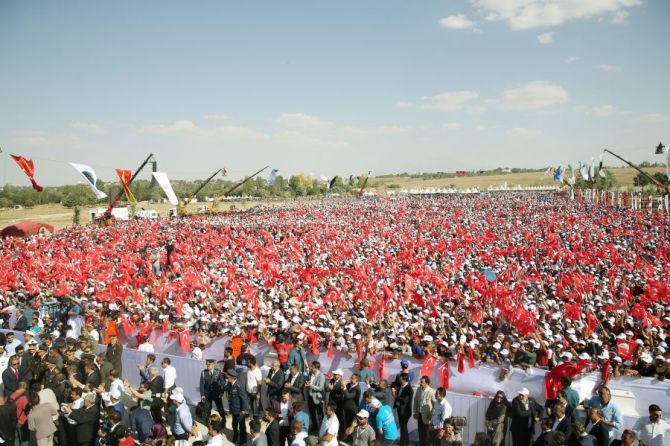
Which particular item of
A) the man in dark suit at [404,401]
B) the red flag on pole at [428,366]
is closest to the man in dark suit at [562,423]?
the man in dark suit at [404,401]

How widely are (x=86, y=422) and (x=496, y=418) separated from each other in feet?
17.2

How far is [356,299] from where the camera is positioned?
522 inches

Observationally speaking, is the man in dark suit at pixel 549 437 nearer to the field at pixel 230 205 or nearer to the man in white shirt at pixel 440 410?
the man in white shirt at pixel 440 410

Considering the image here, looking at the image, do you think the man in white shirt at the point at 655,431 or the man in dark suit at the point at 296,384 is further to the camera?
the man in dark suit at the point at 296,384

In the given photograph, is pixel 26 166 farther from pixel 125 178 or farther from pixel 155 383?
pixel 155 383

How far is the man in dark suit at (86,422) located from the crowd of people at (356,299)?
15 cm

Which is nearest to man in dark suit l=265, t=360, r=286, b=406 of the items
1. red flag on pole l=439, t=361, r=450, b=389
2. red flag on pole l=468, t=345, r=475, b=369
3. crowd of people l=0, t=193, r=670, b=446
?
crowd of people l=0, t=193, r=670, b=446

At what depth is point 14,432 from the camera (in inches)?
263

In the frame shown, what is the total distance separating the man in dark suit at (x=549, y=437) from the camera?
5125 mm

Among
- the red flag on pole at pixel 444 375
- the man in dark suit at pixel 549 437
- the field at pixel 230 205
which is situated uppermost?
the field at pixel 230 205

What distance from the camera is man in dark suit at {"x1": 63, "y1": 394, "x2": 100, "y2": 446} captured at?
20.4ft

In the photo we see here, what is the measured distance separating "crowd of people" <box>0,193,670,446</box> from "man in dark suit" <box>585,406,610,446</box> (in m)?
1.54

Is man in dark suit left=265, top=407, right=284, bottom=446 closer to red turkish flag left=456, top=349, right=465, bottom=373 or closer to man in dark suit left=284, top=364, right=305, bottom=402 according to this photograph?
man in dark suit left=284, top=364, right=305, bottom=402

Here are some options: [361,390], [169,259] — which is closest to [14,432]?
[361,390]
